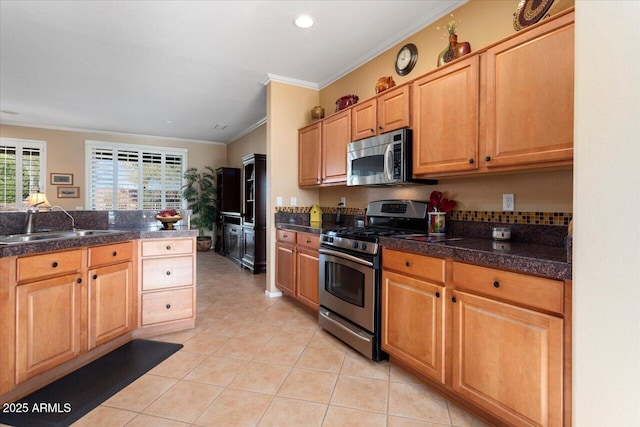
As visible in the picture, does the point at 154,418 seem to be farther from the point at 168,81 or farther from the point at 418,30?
the point at 168,81

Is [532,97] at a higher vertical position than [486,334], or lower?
higher

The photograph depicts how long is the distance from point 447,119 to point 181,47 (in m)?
2.64

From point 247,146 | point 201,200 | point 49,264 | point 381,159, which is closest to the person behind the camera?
point 49,264

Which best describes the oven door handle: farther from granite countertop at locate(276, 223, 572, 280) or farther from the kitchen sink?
the kitchen sink

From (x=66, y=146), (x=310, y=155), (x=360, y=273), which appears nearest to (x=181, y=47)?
(x=310, y=155)

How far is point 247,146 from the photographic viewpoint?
6762 millimetres

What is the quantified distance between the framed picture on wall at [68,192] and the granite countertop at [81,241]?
547 centimetres

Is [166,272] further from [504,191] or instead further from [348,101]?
[504,191]

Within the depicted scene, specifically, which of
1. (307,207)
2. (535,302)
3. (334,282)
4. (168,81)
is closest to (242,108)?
(168,81)

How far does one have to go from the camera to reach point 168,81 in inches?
158

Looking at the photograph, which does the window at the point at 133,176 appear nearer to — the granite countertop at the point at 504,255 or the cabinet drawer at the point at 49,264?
the cabinet drawer at the point at 49,264

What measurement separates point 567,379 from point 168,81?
15.3 feet

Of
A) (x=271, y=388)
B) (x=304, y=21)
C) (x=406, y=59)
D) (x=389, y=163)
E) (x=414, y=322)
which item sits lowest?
(x=271, y=388)

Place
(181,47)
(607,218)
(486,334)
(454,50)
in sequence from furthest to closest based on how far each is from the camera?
1. (181,47)
2. (454,50)
3. (486,334)
4. (607,218)
